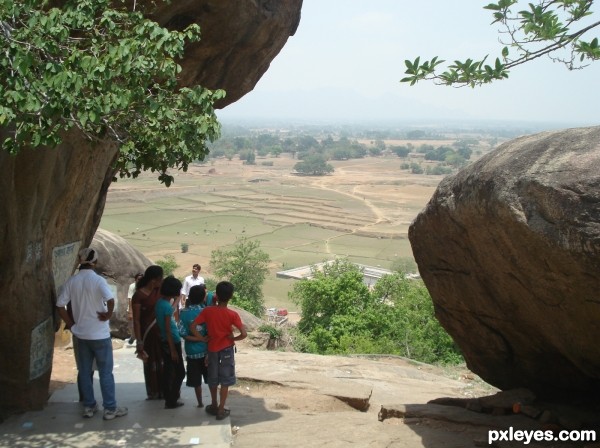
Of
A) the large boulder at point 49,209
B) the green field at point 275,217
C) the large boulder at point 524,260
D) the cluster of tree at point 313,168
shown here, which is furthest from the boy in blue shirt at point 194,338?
the cluster of tree at point 313,168

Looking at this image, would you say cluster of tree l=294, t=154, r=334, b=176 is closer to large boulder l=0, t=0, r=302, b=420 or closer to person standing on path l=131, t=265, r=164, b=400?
large boulder l=0, t=0, r=302, b=420

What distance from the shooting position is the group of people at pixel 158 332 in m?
6.47

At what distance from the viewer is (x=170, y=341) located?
22.5 ft

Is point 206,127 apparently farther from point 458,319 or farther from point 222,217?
point 222,217

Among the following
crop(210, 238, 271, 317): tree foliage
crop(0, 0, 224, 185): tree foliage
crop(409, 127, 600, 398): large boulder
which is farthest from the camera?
crop(210, 238, 271, 317): tree foliage

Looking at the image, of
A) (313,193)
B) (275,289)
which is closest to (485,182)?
(275,289)

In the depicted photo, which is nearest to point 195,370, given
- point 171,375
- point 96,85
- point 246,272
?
point 171,375

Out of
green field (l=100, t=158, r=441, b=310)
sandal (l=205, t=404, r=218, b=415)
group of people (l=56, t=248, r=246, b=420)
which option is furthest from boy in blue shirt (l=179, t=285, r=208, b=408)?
green field (l=100, t=158, r=441, b=310)

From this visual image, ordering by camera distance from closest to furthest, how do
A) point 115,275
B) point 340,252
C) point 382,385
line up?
point 382,385 → point 115,275 → point 340,252

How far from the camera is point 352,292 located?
71.1 ft

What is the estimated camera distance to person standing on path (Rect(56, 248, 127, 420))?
A: 6.45m

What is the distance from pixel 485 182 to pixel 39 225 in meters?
4.36

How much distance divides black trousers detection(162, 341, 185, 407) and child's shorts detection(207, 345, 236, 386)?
17.5 inches

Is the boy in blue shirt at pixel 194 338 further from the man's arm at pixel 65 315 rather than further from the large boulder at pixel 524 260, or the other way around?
the large boulder at pixel 524 260
